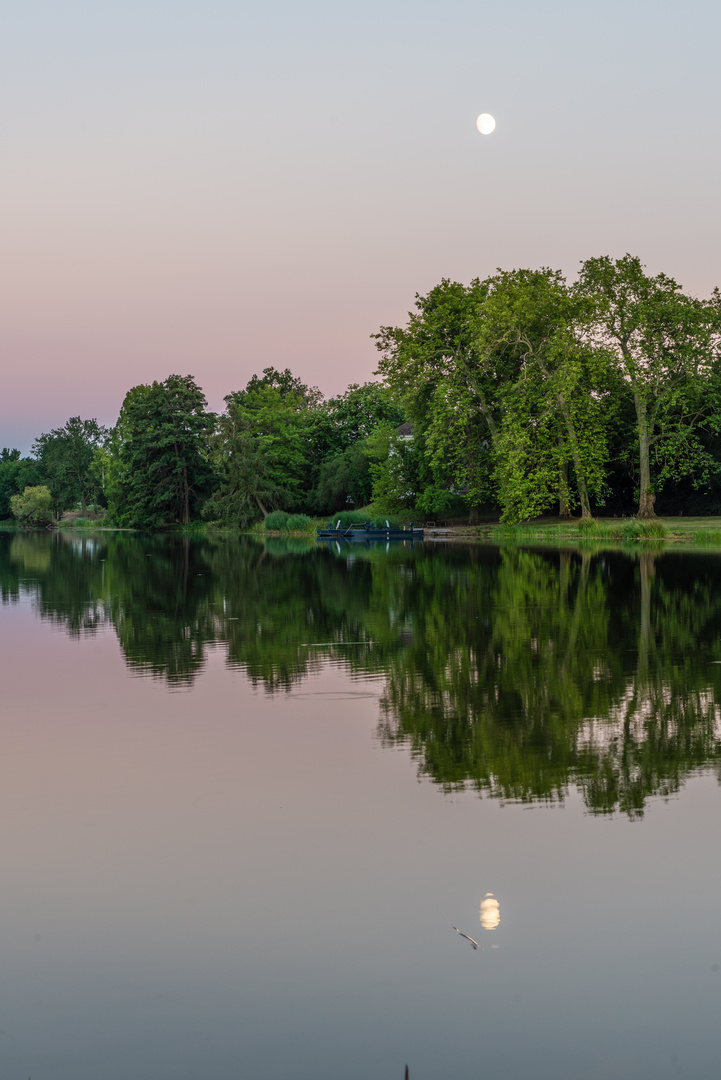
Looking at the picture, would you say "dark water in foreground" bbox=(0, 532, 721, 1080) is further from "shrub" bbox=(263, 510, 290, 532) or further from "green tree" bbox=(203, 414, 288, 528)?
"green tree" bbox=(203, 414, 288, 528)

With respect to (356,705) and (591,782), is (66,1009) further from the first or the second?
(356,705)

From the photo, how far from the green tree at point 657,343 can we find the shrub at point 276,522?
29619 millimetres

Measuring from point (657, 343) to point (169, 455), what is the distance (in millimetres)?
51530

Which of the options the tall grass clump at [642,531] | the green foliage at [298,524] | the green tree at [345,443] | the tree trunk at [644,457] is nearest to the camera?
the tall grass clump at [642,531]

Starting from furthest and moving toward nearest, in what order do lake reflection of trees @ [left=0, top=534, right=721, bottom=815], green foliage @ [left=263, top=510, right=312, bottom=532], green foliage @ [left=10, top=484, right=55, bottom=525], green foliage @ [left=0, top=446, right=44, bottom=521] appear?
green foliage @ [left=0, top=446, right=44, bottom=521], green foliage @ [left=10, top=484, right=55, bottom=525], green foliage @ [left=263, top=510, right=312, bottom=532], lake reflection of trees @ [left=0, top=534, right=721, bottom=815]

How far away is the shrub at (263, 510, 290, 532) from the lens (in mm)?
78438

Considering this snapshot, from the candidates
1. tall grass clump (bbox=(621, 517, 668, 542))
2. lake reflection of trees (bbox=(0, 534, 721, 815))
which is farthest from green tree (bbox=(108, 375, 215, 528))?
lake reflection of trees (bbox=(0, 534, 721, 815))

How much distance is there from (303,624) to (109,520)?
346 feet

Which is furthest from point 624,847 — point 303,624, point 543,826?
point 303,624

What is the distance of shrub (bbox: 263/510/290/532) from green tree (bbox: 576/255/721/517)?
29.6m

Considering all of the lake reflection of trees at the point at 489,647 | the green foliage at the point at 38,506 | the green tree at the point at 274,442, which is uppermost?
the green tree at the point at 274,442

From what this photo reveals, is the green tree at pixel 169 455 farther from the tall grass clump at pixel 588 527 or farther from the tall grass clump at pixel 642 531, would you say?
the tall grass clump at pixel 642 531

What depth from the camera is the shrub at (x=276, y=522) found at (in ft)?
257

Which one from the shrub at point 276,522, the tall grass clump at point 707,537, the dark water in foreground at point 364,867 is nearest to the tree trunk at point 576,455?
the tall grass clump at point 707,537
